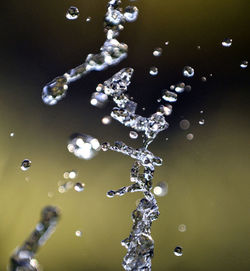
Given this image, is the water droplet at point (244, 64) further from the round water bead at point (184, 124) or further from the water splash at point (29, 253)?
the water splash at point (29, 253)

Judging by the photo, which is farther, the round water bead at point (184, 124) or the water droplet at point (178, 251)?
the round water bead at point (184, 124)

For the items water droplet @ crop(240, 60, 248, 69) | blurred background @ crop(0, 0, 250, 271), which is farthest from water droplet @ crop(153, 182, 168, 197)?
water droplet @ crop(240, 60, 248, 69)

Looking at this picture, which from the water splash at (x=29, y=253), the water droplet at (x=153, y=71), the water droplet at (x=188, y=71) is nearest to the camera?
the water splash at (x=29, y=253)

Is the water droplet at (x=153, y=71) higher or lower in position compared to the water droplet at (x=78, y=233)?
higher

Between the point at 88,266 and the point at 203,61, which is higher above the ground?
the point at 203,61

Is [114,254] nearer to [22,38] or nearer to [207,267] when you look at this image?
[207,267]

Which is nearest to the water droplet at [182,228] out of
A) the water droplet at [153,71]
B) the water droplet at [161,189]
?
the water droplet at [161,189]

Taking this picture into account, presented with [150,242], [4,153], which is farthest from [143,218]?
[4,153]

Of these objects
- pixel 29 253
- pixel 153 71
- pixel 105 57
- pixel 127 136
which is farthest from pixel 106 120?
pixel 29 253
